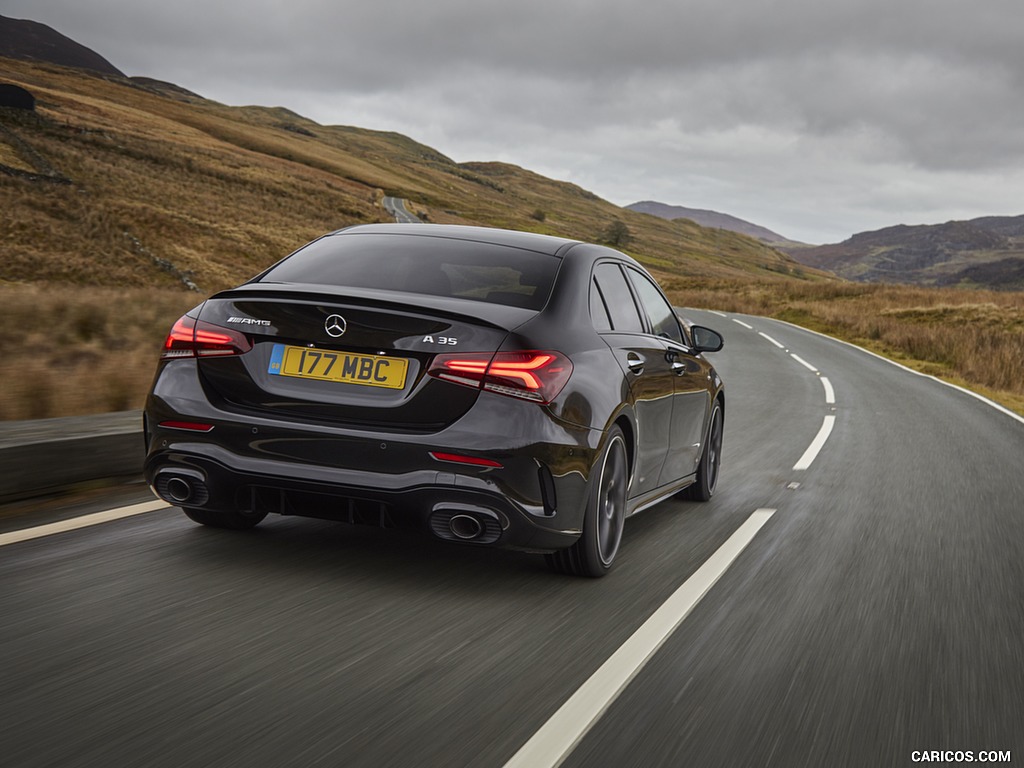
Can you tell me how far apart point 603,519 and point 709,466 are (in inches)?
106

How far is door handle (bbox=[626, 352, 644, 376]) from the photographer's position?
525cm

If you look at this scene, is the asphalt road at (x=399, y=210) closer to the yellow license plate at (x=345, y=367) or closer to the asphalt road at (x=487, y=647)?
the asphalt road at (x=487, y=647)

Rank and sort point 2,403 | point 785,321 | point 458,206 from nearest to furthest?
point 2,403
point 785,321
point 458,206

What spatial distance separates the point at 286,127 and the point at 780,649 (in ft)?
665

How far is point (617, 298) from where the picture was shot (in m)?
5.62

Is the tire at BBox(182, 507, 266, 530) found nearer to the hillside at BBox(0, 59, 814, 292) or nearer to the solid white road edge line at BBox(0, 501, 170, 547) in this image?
the solid white road edge line at BBox(0, 501, 170, 547)

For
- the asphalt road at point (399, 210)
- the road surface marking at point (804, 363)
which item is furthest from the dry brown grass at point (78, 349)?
the asphalt road at point (399, 210)

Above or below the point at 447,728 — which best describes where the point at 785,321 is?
below

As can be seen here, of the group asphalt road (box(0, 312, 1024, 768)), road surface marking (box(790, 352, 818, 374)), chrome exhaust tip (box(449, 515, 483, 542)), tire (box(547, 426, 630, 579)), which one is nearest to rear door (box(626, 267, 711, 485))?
asphalt road (box(0, 312, 1024, 768))

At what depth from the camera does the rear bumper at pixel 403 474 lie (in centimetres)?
421

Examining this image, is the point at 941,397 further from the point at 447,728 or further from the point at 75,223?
the point at 75,223

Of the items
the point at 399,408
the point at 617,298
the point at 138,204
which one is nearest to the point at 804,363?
the point at 617,298

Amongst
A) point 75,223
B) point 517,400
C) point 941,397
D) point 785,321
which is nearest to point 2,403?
point 517,400

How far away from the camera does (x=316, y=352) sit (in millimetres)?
4320
